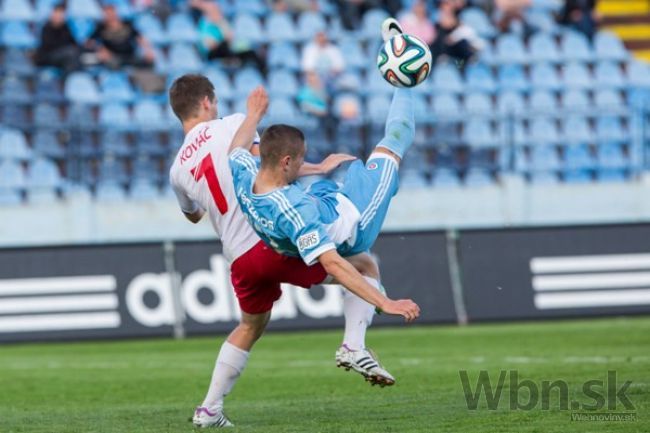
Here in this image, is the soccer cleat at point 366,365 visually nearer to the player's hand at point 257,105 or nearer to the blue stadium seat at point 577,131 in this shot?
the player's hand at point 257,105

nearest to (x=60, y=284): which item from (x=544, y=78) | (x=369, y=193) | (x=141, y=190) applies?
(x=141, y=190)

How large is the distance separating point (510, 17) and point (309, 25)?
388 centimetres

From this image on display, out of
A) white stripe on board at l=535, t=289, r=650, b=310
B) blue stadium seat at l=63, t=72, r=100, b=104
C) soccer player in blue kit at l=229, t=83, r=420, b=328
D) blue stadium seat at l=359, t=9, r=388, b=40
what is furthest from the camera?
blue stadium seat at l=359, t=9, r=388, b=40

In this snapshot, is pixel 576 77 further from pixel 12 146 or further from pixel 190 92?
pixel 190 92

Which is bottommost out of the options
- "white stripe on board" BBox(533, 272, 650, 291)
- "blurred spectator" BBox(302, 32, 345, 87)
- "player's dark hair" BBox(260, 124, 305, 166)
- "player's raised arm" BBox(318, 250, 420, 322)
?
"white stripe on board" BBox(533, 272, 650, 291)

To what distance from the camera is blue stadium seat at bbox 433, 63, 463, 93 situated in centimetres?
2284

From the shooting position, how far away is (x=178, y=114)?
895 centimetres

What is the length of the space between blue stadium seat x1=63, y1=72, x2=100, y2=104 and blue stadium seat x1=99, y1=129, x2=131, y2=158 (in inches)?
33.6

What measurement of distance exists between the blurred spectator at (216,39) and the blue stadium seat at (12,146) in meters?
3.65

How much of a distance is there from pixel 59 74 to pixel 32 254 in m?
4.69

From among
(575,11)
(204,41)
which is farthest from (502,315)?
(575,11)

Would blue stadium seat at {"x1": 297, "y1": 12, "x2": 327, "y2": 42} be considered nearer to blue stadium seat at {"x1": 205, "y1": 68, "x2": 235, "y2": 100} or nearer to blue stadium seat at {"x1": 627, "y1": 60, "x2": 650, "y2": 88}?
blue stadium seat at {"x1": 205, "y1": 68, "x2": 235, "y2": 100}

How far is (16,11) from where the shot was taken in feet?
69.7

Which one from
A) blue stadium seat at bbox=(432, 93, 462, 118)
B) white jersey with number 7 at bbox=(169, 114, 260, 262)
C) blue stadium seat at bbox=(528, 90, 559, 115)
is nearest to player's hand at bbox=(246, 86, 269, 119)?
white jersey with number 7 at bbox=(169, 114, 260, 262)
